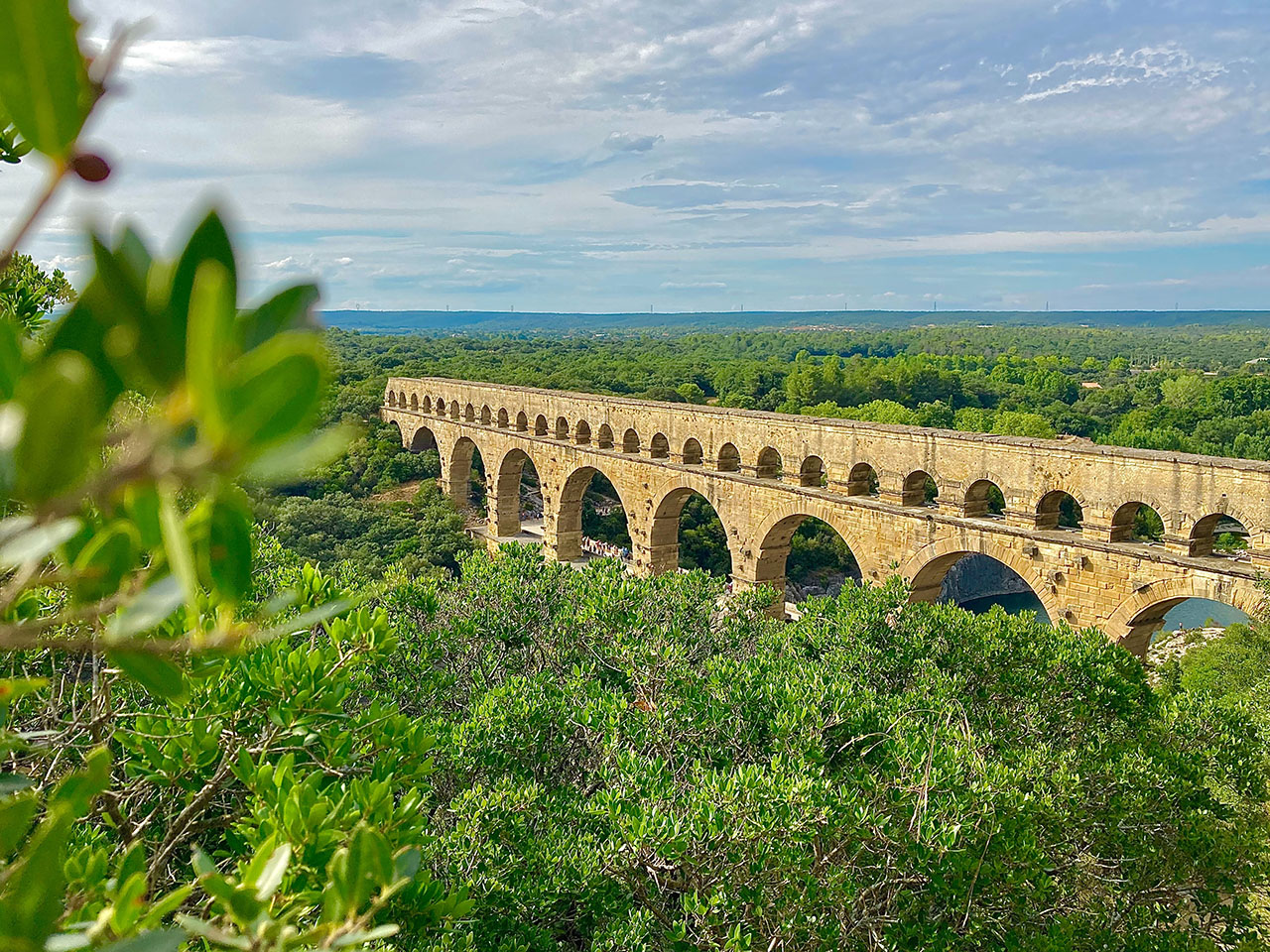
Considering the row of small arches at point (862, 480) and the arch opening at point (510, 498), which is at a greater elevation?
the row of small arches at point (862, 480)

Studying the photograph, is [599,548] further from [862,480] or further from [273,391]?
[273,391]

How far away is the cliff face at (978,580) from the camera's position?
3041 cm

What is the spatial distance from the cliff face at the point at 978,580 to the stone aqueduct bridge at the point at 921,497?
13914mm

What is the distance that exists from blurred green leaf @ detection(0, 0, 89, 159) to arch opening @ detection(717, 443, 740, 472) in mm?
16736

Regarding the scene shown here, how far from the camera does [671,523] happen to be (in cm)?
1925

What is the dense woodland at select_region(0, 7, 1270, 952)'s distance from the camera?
69cm

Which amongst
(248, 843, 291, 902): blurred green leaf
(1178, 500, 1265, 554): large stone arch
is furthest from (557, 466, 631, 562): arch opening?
(248, 843, 291, 902): blurred green leaf

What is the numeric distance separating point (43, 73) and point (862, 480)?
1488 centimetres

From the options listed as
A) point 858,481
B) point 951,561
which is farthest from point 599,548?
point 951,561

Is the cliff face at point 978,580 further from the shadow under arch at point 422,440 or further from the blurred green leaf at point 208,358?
the blurred green leaf at point 208,358

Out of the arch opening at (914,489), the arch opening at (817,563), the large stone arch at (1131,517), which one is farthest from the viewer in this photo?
the arch opening at (817,563)

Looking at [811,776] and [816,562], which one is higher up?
[811,776]

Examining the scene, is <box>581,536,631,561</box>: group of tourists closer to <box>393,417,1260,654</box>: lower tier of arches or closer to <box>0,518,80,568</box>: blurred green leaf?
<box>393,417,1260,654</box>: lower tier of arches

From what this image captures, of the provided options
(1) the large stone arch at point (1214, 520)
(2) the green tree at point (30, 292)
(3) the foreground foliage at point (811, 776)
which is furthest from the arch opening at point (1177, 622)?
(2) the green tree at point (30, 292)
